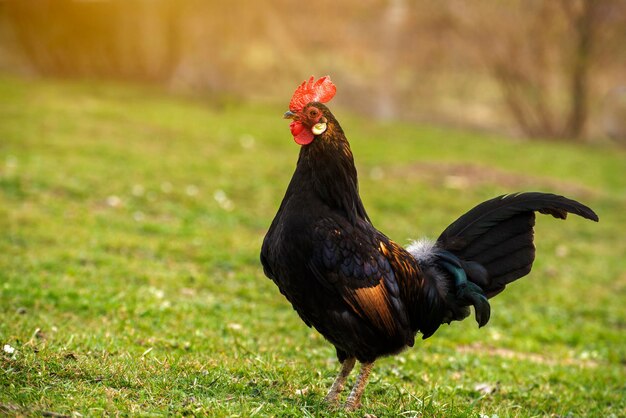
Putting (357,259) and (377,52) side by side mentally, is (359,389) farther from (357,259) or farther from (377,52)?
(377,52)

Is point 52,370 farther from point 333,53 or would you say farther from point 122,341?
point 333,53

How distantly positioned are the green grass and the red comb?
196cm

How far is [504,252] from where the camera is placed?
547 centimetres

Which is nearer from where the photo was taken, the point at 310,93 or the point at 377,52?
the point at 310,93

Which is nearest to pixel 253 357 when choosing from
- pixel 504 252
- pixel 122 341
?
pixel 122 341

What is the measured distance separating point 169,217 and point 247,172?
388 cm

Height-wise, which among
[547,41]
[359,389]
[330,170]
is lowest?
[359,389]

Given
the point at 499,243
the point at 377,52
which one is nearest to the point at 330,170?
the point at 499,243

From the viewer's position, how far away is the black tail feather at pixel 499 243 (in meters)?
5.42

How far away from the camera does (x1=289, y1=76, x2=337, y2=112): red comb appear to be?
507cm

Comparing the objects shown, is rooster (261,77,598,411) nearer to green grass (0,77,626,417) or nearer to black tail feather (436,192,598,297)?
black tail feather (436,192,598,297)

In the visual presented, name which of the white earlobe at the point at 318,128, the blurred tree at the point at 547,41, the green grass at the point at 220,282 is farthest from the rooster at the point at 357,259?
the blurred tree at the point at 547,41

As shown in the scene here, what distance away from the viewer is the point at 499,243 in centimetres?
549

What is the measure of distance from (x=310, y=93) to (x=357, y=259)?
117 cm
